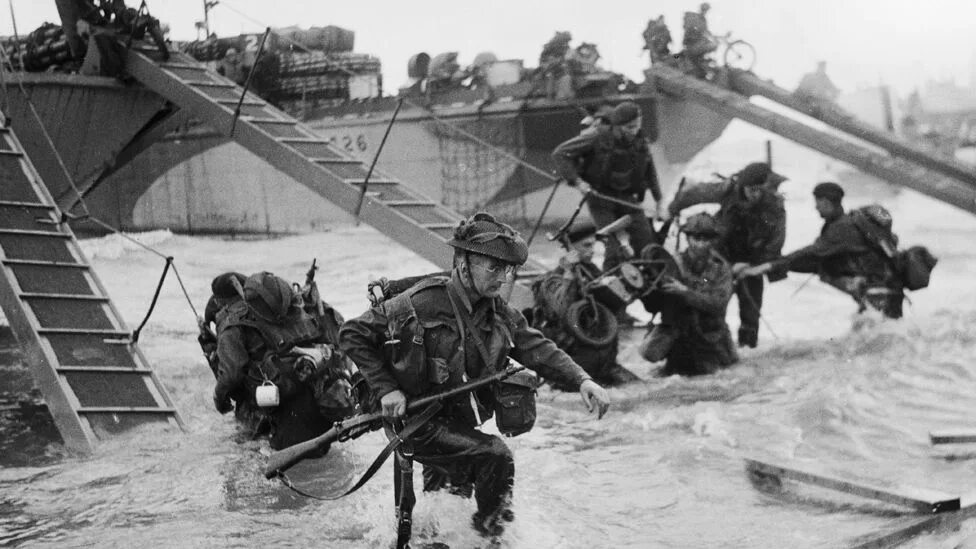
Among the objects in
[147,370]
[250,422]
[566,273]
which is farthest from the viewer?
[566,273]

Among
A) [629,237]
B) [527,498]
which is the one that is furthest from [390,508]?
[629,237]

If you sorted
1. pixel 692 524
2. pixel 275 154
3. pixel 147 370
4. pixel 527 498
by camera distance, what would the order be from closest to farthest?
pixel 692 524 < pixel 527 498 < pixel 147 370 < pixel 275 154

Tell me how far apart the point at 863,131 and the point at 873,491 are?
12345 mm

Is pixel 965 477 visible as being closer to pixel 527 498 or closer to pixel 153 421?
pixel 527 498

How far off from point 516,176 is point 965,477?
15687 mm

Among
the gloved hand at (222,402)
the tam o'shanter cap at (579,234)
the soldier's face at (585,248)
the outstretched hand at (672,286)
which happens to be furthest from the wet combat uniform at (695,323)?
the gloved hand at (222,402)

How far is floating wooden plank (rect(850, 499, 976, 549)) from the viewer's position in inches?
211

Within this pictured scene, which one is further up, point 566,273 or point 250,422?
point 566,273

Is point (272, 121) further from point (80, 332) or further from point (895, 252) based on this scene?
point (895, 252)

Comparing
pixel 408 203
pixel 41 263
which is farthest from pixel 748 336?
pixel 41 263

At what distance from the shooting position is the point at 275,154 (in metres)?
12.5

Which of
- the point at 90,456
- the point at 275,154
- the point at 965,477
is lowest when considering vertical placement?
the point at 90,456

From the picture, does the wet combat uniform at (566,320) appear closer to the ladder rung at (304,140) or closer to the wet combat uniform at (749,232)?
the wet combat uniform at (749,232)

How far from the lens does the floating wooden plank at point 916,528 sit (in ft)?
17.6
